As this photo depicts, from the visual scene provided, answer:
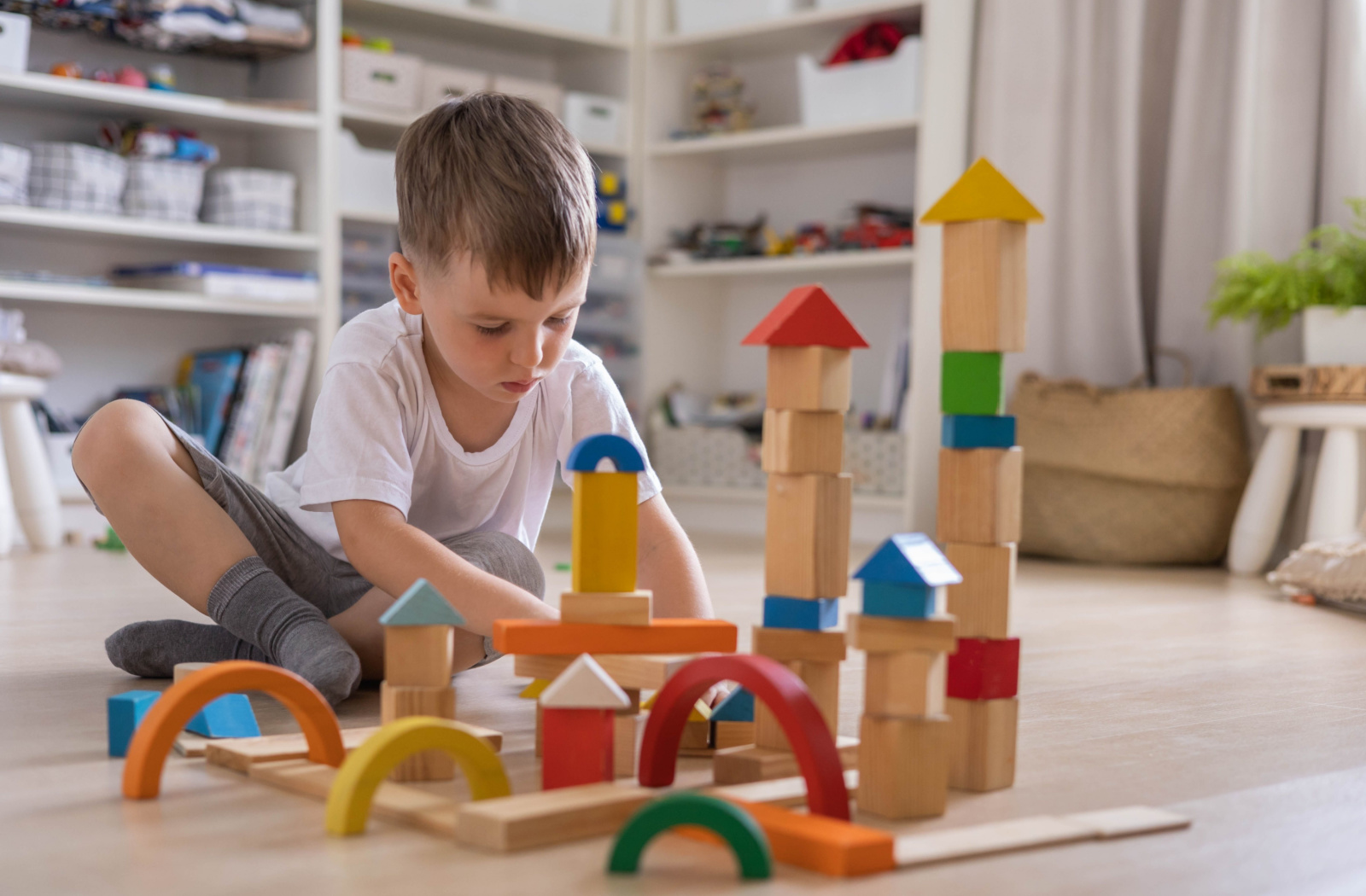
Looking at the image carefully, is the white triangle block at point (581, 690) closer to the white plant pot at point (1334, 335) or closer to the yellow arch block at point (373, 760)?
the yellow arch block at point (373, 760)

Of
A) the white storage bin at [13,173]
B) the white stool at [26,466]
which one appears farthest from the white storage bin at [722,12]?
the white stool at [26,466]

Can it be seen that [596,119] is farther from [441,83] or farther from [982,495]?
[982,495]

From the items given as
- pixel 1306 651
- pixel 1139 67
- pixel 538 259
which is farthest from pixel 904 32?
pixel 538 259

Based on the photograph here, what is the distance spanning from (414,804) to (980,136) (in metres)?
2.37

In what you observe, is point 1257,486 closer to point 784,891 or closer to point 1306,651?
point 1306,651

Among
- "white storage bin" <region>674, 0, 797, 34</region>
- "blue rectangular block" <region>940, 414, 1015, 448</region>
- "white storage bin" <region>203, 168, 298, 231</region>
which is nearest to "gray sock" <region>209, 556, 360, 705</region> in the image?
"blue rectangular block" <region>940, 414, 1015, 448</region>

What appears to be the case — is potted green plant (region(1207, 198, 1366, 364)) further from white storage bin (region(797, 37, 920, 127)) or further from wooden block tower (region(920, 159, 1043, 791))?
wooden block tower (region(920, 159, 1043, 791))

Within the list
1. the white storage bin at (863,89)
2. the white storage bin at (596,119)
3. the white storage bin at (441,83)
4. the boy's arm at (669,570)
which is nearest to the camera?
the boy's arm at (669,570)

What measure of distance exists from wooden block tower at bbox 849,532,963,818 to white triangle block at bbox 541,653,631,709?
0.13m

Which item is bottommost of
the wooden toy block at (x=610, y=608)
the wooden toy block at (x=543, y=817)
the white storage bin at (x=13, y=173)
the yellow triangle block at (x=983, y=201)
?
the wooden toy block at (x=543, y=817)

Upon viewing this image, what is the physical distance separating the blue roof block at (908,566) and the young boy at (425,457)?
0.88 ft

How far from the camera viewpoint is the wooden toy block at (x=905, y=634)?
67 centimetres

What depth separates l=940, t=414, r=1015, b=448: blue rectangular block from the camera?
0.75 metres

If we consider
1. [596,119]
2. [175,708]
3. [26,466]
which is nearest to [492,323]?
[175,708]
